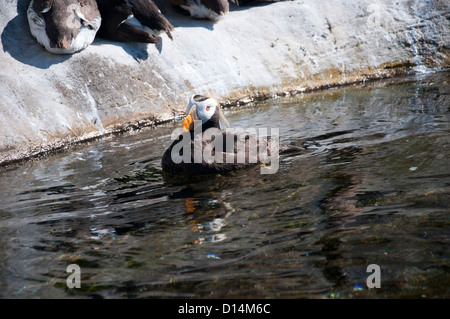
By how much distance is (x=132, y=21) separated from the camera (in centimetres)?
981

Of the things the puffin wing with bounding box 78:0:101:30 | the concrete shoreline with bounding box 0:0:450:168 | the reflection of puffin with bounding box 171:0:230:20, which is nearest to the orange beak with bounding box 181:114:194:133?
the concrete shoreline with bounding box 0:0:450:168

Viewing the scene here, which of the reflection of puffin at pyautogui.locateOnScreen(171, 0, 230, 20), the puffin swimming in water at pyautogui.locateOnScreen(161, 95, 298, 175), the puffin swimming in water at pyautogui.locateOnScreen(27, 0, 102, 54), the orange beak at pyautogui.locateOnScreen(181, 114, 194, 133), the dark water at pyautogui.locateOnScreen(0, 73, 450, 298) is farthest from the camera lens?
the reflection of puffin at pyautogui.locateOnScreen(171, 0, 230, 20)

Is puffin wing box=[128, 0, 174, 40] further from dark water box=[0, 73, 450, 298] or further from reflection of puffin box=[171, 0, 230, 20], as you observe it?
dark water box=[0, 73, 450, 298]

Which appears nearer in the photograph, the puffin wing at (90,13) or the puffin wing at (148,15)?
the puffin wing at (90,13)

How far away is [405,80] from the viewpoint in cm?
1095

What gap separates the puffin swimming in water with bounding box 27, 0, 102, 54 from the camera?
8578 millimetres

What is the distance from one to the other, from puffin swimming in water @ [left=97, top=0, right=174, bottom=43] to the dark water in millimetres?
3878

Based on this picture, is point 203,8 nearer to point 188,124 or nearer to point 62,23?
point 62,23

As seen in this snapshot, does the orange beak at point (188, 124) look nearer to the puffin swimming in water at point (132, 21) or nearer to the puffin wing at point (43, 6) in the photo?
the puffin wing at point (43, 6)

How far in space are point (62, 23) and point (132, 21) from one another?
167 centimetres

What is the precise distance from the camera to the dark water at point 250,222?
2791mm

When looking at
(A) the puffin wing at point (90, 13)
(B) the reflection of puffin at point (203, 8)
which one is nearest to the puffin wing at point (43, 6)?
(A) the puffin wing at point (90, 13)

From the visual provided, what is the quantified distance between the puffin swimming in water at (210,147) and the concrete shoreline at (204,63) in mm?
3374
